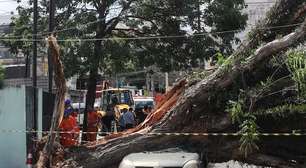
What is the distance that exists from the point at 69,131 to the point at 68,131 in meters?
0.04

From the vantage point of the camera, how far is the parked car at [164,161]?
8.41 meters

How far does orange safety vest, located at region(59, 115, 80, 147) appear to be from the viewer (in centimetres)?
1236

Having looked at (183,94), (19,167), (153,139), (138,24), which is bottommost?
(19,167)

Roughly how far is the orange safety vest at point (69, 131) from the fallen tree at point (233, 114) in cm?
154

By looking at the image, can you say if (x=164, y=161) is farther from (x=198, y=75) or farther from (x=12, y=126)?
(x=12, y=126)

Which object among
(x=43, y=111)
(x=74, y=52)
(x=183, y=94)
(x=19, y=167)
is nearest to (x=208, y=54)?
(x=74, y=52)

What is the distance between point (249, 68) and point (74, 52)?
10653mm

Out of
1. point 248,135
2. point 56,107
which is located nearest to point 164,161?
point 248,135

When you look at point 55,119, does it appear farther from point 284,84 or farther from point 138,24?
point 138,24

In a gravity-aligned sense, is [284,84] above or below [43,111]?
above

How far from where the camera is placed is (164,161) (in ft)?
28.0

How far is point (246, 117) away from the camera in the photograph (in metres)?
9.69

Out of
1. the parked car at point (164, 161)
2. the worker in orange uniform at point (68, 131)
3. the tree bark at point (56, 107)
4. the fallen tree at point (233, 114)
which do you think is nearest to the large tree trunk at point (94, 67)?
the worker in orange uniform at point (68, 131)

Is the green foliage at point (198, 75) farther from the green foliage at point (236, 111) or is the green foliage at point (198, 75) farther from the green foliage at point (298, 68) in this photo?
the green foliage at point (298, 68)
